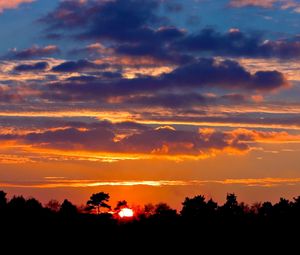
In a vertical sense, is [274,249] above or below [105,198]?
below

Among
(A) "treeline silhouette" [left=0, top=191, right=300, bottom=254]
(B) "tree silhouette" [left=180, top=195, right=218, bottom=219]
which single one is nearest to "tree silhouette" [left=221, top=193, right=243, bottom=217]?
(B) "tree silhouette" [left=180, top=195, right=218, bottom=219]

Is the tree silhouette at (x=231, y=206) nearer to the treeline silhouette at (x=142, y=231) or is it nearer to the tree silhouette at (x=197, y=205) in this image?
the tree silhouette at (x=197, y=205)

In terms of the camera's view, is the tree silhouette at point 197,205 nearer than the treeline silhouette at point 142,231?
No

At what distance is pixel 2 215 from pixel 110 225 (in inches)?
562

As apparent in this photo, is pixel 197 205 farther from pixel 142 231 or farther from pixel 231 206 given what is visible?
pixel 142 231

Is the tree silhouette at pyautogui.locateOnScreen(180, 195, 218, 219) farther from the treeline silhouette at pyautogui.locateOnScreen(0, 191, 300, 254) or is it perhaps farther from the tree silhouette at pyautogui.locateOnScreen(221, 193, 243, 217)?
the treeline silhouette at pyautogui.locateOnScreen(0, 191, 300, 254)

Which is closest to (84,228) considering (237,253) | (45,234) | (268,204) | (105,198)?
(45,234)

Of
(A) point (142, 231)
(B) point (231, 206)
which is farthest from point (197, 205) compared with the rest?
(A) point (142, 231)

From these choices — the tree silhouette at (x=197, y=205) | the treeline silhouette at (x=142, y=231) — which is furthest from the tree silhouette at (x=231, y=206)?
the treeline silhouette at (x=142, y=231)

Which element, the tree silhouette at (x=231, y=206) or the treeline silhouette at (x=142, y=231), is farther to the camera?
the tree silhouette at (x=231, y=206)

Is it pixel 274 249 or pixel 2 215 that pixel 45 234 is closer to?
pixel 2 215

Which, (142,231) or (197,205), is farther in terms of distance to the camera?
(197,205)

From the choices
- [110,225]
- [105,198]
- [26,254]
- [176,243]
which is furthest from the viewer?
[105,198]

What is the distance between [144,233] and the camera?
92938 mm
